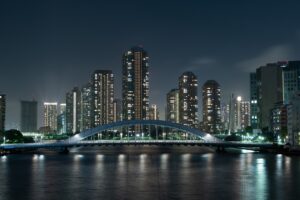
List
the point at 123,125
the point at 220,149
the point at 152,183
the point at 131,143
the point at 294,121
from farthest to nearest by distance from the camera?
the point at 123,125, the point at 220,149, the point at 294,121, the point at 131,143, the point at 152,183

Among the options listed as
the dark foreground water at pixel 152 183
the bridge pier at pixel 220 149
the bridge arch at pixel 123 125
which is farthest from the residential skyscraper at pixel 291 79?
the dark foreground water at pixel 152 183

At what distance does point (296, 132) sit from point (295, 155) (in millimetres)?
18240

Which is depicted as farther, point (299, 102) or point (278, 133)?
point (278, 133)

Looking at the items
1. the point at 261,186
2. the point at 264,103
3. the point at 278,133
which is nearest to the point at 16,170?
the point at 261,186

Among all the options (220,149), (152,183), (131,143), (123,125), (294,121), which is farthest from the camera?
(123,125)

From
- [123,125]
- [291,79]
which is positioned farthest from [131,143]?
[291,79]

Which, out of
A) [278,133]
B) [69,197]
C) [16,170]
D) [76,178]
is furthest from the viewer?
[278,133]

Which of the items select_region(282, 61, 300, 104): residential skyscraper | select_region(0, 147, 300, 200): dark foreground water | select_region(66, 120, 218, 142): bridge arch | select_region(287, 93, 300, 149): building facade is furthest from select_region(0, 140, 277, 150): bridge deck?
select_region(282, 61, 300, 104): residential skyscraper

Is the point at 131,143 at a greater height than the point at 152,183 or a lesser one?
greater

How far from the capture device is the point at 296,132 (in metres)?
114

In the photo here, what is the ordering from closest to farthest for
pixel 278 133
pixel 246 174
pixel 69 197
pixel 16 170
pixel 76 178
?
pixel 69 197
pixel 76 178
pixel 246 174
pixel 16 170
pixel 278 133

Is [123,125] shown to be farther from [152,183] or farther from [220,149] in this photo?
[152,183]

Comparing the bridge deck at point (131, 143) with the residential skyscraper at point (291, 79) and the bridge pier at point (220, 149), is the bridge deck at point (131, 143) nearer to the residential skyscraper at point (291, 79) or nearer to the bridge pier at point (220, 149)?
the bridge pier at point (220, 149)

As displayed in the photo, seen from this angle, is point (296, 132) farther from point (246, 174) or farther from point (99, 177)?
point (99, 177)
